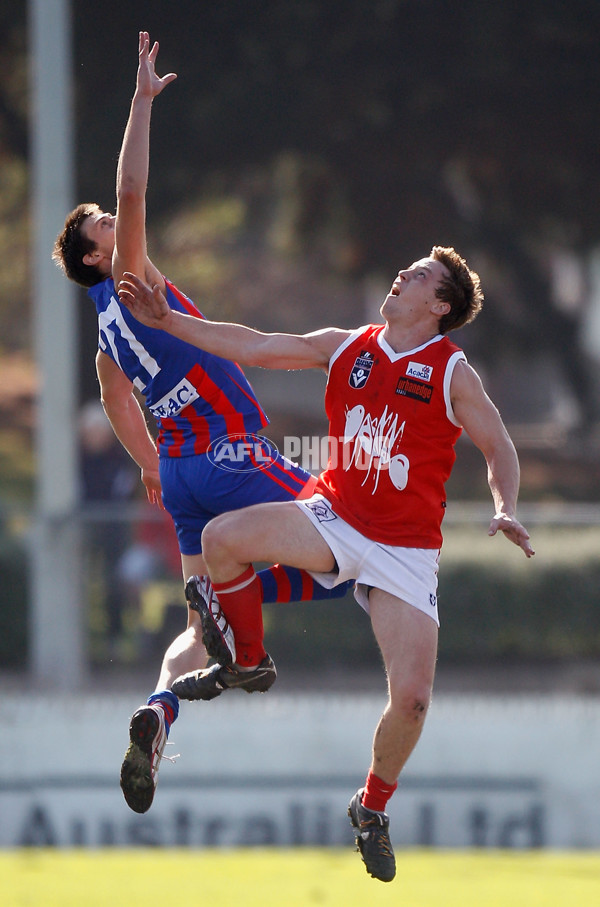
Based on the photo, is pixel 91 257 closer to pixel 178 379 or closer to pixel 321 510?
pixel 178 379

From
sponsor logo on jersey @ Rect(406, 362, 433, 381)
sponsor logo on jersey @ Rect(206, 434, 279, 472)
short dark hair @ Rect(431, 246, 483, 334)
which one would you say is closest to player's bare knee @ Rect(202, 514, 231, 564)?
sponsor logo on jersey @ Rect(206, 434, 279, 472)

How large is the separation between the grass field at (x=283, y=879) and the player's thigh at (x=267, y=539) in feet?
18.4

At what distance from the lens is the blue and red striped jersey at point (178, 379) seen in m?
4.45

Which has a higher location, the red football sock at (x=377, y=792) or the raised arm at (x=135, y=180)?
the raised arm at (x=135, y=180)

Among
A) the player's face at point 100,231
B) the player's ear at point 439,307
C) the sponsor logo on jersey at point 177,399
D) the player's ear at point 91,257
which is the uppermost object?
the player's face at point 100,231

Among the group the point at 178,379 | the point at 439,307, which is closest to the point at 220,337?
the point at 178,379

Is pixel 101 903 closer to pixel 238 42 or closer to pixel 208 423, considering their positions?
pixel 208 423

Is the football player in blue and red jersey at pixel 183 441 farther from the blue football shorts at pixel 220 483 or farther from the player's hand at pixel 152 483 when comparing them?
the player's hand at pixel 152 483

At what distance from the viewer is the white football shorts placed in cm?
433

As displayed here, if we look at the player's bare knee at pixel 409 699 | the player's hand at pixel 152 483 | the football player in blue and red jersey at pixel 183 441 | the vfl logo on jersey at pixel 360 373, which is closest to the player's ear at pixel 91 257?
the football player in blue and red jersey at pixel 183 441

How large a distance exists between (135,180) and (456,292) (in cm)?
116

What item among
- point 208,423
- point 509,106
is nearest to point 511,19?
point 509,106

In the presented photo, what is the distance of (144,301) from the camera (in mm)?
4051

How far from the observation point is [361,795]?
14.8 feet
